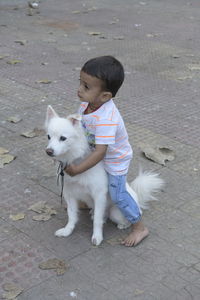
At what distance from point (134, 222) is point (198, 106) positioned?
2892mm

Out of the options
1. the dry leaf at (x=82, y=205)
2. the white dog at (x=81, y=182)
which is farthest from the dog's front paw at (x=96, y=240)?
the dry leaf at (x=82, y=205)

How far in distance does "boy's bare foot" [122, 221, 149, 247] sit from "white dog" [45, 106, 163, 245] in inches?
5.4

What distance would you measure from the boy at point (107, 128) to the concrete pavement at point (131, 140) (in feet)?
1.03

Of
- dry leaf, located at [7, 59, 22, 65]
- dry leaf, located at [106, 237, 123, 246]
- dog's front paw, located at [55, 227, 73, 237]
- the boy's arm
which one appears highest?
the boy's arm

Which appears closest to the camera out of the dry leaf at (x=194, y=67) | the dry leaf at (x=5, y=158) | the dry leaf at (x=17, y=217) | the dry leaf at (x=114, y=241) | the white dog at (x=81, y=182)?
the white dog at (x=81, y=182)

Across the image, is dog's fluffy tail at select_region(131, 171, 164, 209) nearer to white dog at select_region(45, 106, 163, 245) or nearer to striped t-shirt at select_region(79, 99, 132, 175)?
white dog at select_region(45, 106, 163, 245)

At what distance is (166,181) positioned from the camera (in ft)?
14.0

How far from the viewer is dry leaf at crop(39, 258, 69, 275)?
313 cm

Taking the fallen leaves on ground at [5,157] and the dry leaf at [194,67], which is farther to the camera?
the dry leaf at [194,67]

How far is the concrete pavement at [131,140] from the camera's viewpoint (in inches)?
121

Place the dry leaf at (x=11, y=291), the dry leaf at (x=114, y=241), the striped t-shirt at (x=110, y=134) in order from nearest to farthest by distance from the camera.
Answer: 1. the dry leaf at (x=11, y=291)
2. the striped t-shirt at (x=110, y=134)
3. the dry leaf at (x=114, y=241)

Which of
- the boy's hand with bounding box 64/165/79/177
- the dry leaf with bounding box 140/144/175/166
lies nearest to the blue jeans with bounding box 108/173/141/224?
the boy's hand with bounding box 64/165/79/177

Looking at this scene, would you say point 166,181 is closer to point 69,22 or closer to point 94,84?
point 94,84

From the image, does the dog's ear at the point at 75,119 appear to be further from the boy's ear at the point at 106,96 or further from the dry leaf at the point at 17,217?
the dry leaf at the point at 17,217
